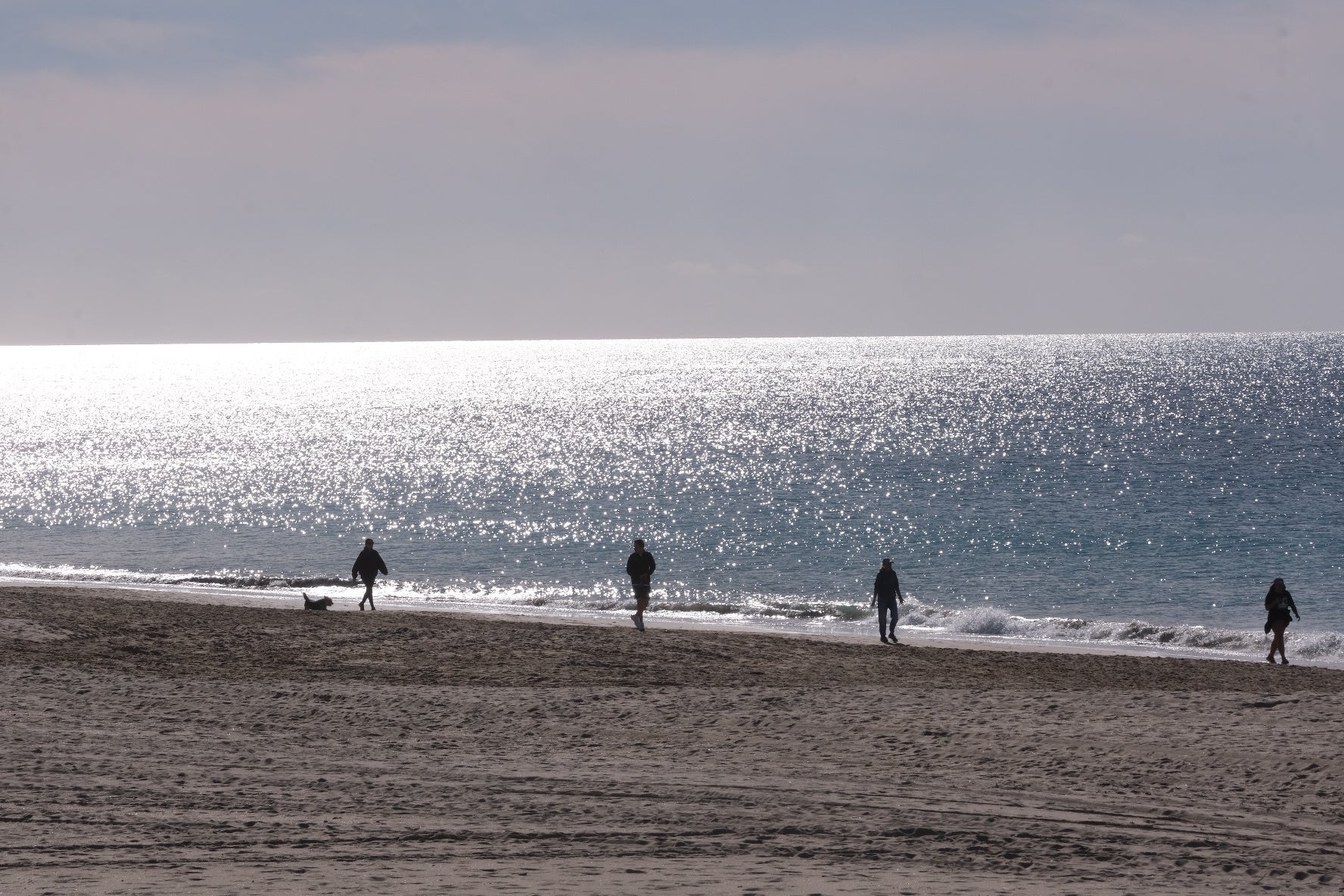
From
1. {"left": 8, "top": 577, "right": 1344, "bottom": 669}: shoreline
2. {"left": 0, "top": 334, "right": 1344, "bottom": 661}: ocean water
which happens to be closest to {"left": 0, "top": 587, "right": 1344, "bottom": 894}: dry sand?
{"left": 8, "top": 577, "right": 1344, "bottom": 669}: shoreline

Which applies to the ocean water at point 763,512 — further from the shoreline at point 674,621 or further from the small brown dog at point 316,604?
the small brown dog at point 316,604

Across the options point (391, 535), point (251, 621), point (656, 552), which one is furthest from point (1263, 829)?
point (391, 535)

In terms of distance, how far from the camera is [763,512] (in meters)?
52.9

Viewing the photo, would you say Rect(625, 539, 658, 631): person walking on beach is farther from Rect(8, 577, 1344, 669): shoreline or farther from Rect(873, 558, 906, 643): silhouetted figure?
Rect(873, 558, 906, 643): silhouetted figure

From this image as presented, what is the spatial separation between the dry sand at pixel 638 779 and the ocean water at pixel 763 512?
42.9 feet

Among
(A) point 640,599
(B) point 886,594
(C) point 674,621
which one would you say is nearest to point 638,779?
(A) point 640,599

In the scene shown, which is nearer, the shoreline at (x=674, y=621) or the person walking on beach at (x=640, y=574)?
the person walking on beach at (x=640, y=574)

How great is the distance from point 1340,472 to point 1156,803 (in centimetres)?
6056

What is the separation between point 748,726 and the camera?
43.9 ft

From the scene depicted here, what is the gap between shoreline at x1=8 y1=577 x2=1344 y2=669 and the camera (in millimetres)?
24250

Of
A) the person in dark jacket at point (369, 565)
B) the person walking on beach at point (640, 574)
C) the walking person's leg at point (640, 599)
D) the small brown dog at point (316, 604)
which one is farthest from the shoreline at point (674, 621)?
the person in dark jacket at point (369, 565)

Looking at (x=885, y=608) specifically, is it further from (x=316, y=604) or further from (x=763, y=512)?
(x=763, y=512)

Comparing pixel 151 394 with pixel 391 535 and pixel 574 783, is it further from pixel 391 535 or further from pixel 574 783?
pixel 574 783

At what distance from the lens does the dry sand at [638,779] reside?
8680 millimetres
